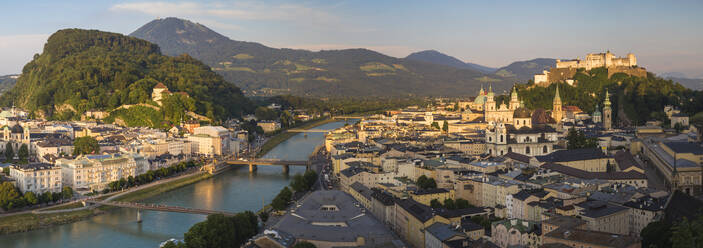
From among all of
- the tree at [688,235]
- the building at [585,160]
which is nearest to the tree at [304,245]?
the tree at [688,235]

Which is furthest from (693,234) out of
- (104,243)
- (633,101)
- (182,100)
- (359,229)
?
(182,100)

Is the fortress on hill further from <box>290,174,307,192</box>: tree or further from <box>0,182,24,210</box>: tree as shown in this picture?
<box>0,182,24,210</box>: tree

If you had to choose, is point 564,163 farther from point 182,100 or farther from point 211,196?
point 182,100

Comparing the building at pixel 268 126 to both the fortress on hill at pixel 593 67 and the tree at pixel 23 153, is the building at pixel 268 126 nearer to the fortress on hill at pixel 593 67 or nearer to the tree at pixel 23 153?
the fortress on hill at pixel 593 67

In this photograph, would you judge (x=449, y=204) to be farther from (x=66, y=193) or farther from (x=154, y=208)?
(x=66, y=193)

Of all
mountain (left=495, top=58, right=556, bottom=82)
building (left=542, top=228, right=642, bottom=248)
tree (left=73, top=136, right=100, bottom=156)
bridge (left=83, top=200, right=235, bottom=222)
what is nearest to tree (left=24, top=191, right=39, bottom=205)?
bridge (left=83, top=200, right=235, bottom=222)

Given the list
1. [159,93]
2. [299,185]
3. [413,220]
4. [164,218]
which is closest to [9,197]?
[164,218]

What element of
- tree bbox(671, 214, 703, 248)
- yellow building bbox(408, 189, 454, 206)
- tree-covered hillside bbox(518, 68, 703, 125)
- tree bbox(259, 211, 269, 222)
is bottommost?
tree bbox(259, 211, 269, 222)
